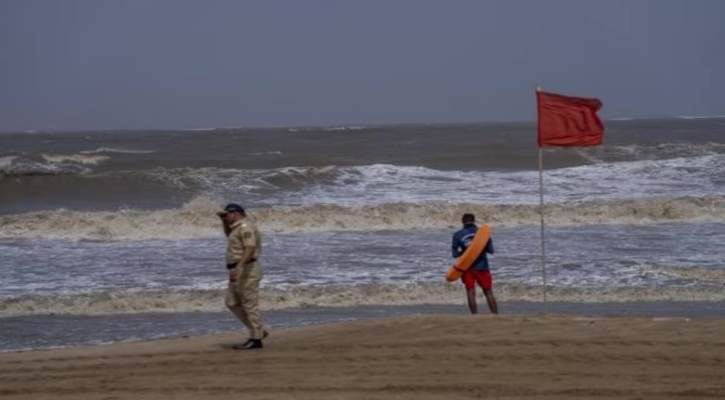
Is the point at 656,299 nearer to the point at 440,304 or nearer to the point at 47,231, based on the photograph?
the point at 440,304

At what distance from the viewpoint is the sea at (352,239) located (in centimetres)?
1343

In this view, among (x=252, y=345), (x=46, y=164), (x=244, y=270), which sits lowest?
(x=252, y=345)

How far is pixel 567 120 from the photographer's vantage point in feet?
37.4

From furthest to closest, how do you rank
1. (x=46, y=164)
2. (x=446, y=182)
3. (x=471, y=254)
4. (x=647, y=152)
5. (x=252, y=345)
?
1. (x=647, y=152)
2. (x=46, y=164)
3. (x=446, y=182)
4. (x=471, y=254)
5. (x=252, y=345)

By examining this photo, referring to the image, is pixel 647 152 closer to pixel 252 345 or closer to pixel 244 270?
pixel 252 345

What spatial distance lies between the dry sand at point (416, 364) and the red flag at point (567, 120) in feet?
6.89

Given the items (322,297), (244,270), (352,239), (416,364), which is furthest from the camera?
(352,239)

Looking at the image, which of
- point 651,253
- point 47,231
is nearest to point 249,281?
point 651,253

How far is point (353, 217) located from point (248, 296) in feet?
47.4

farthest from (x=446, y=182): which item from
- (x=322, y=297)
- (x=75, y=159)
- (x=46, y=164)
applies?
(x=75, y=159)

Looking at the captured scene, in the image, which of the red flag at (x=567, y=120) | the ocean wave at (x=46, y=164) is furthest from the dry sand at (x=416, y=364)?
the ocean wave at (x=46, y=164)

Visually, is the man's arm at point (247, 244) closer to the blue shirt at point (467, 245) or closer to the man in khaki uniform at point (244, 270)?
the man in khaki uniform at point (244, 270)

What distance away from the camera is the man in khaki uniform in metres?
9.45

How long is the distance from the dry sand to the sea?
4.98ft
